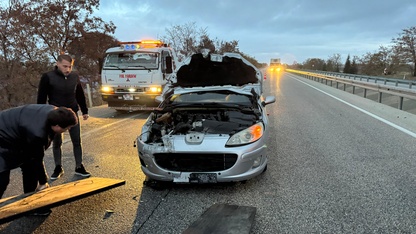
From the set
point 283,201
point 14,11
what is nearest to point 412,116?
point 283,201

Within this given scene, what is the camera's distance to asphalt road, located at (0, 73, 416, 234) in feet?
10.7

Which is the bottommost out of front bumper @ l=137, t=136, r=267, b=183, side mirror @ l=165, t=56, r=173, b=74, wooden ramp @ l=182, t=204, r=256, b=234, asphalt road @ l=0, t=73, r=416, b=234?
asphalt road @ l=0, t=73, r=416, b=234

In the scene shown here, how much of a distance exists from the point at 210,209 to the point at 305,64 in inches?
3163

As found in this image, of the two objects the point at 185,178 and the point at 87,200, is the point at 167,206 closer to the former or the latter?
the point at 185,178

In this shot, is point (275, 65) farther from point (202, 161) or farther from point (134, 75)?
point (202, 161)

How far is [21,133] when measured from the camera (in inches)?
123

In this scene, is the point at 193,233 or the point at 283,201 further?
the point at 283,201

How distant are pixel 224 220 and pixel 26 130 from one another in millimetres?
2135

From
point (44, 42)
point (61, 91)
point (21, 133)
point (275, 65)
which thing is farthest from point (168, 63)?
point (275, 65)

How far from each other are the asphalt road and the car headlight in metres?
0.64

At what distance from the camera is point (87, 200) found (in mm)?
3891

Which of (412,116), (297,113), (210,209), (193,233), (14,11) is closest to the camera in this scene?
(193,233)

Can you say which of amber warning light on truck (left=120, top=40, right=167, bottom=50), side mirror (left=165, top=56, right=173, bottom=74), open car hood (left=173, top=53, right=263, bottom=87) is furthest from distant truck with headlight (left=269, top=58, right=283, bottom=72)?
open car hood (left=173, top=53, right=263, bottom=87)

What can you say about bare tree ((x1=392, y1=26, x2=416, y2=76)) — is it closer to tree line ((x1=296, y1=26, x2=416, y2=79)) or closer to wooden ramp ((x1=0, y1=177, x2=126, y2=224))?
tree line ((x1=296, y1=26, x2=416, y2=79))
